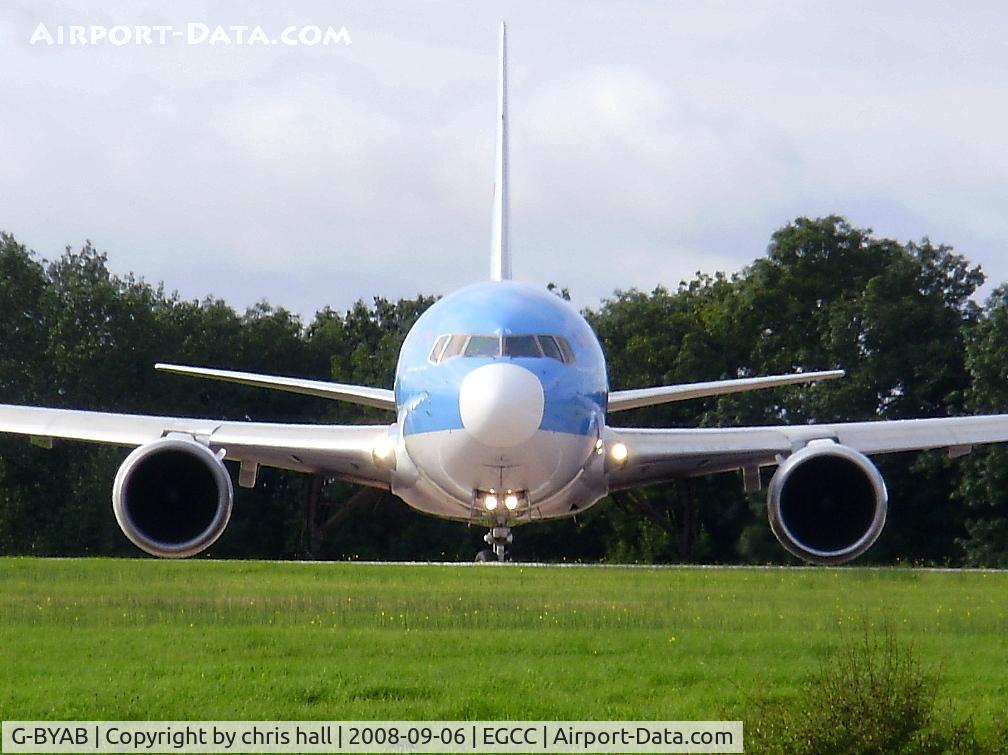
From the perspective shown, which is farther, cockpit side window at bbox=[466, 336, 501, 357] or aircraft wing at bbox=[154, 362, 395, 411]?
aircraft wing at bbox=[154, 362, 395, 411]

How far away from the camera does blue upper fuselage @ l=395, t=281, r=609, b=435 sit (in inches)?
707

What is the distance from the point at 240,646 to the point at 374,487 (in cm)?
1251

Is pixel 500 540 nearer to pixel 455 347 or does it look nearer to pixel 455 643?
pixel 455 347

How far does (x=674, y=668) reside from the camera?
29.5 ft

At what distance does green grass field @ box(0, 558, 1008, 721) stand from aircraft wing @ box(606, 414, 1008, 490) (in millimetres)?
4546

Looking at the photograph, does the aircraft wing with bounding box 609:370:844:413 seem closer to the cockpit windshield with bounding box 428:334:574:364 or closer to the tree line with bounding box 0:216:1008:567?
the cockpit windshield with bounding box 428:334:574:364

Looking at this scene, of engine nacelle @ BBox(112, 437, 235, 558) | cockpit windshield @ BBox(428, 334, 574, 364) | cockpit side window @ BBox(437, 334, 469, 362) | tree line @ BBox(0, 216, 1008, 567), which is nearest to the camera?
engine nacelle @ BBox(112, 437, 235, 558)

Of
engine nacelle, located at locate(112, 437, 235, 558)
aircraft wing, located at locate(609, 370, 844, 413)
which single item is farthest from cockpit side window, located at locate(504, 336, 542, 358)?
aircraft wing, located at locate(609, 370, 844, 413)

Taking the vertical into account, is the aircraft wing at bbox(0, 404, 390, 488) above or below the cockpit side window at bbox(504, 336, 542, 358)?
below

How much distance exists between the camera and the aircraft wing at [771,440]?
1969 centimetres

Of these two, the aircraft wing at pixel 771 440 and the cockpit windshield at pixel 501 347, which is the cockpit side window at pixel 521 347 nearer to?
the cockpit windshield at pixel 501 347

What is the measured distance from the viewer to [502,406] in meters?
17.1

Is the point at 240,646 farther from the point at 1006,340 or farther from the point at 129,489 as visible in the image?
the point at 1006,340

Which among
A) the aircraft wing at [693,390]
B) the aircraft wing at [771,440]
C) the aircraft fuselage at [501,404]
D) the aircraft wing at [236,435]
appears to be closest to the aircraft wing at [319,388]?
the aircraft wing at [236,435]
